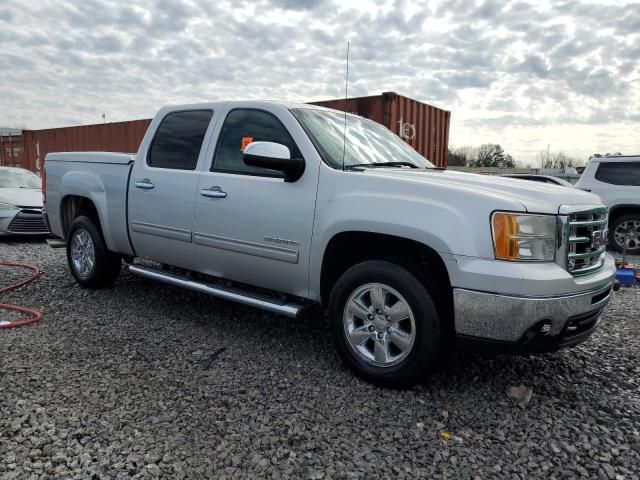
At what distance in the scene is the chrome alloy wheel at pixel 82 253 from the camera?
17.4 ft

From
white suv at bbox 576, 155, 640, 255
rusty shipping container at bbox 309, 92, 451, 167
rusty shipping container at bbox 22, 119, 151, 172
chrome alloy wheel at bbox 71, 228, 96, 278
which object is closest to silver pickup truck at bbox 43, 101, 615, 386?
chrome alloy wheel at bbox 71, 228, 96, 278

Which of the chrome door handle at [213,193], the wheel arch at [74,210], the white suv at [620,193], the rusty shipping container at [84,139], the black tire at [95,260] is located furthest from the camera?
the rusty shipping container at [84,139]

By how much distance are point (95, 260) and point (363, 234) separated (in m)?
3.25

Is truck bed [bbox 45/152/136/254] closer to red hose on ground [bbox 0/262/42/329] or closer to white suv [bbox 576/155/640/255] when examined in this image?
red hose on ground [bbox 0/262/42/329]

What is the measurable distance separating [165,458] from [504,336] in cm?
183

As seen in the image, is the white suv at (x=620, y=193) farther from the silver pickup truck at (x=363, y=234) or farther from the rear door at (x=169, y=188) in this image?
the rear door at (x=169, y=188)

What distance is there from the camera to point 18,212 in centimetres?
874

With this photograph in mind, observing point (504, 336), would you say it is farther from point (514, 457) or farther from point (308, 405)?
point (308, 405)

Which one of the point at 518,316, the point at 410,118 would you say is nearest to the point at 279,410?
the point at 518,316

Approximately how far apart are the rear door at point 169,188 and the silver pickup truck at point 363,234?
1 cm

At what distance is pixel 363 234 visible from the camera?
323 centimetres

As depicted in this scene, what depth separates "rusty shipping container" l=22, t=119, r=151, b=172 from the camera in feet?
44.3

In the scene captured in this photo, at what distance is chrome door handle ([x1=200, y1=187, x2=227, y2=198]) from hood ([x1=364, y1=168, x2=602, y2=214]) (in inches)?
46.0

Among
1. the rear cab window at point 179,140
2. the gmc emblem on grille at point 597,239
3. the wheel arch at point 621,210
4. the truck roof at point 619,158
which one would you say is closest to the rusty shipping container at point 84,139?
the rear cab window at point 179,140
